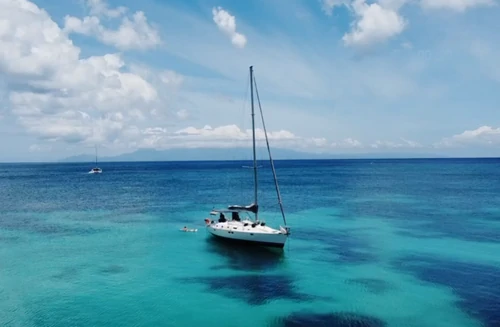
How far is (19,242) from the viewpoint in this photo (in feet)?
159

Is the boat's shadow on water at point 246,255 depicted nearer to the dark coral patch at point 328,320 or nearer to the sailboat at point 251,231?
the sailboat at point 251,231

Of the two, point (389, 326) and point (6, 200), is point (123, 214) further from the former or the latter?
point (389, 326)

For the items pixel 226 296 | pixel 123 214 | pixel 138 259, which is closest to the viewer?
pixel 226 296

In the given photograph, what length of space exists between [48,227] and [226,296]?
37.9 metres

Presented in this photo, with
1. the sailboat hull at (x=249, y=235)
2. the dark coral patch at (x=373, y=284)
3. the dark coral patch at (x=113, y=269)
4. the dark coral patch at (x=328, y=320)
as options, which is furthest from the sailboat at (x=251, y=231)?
the dark coral patch at (x=328, y=320)

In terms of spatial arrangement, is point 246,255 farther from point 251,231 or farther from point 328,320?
point 328,320

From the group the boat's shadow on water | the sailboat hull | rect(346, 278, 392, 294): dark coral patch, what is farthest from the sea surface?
the sailboat hull

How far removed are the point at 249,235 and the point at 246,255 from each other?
2.44 metres

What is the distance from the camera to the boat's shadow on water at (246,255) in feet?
127

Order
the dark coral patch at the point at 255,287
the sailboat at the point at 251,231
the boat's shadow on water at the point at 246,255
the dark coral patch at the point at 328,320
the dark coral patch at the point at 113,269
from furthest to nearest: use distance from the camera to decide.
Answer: the sailboat at the point at 251,231 → the boat's shadow on water at the point at 246,255 → the dark coral patch at the point at 113,269 → the dark coral patch at the point at 255,287 → the dark coral patch at the point at 328,320

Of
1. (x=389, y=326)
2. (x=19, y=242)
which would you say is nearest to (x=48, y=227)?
(x=19, y=242)

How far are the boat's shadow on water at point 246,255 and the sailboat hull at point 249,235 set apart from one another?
25.1 inches

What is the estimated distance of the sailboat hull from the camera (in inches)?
1677

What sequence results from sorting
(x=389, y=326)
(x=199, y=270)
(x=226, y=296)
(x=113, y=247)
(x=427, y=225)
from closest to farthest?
(x=389, y=326), (x=226, y=296), (x=199, y=270), (x=113, y=247), (x=427, y=225)
